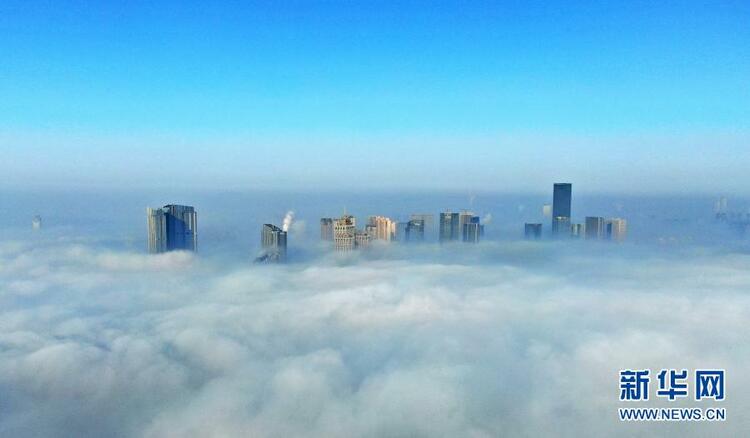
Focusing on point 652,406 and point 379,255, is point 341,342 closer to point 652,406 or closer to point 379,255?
point 652,406

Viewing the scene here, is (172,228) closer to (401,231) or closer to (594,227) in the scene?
(401,231)

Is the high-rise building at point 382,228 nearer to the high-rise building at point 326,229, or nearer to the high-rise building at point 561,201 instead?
the high-rise building at point 326,229

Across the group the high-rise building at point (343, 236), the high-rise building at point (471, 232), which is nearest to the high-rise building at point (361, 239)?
the high-rise building at point (343, 236)

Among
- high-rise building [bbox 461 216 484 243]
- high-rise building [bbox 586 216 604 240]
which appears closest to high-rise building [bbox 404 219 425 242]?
high-rise building [bbox 461 216 484 243]

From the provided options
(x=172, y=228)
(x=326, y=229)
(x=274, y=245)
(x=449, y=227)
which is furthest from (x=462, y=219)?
(x=172, y=228)

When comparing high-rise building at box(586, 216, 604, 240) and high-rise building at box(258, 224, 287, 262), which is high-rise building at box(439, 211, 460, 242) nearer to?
high-rise building at box(586, 216, 604, 240)
